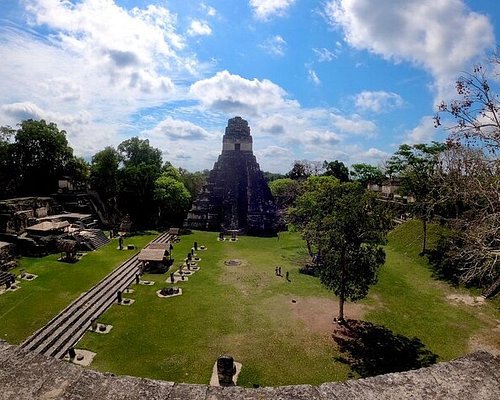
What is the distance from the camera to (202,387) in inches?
216

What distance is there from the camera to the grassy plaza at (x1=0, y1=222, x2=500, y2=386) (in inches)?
593

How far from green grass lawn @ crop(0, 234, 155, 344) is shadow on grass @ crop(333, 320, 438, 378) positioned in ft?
49.2

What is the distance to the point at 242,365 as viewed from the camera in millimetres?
14969

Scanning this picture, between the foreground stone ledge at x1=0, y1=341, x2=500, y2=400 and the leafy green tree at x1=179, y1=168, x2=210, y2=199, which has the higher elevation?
the leafy green tree at x1=179, y1=168, x2=210, y2=199

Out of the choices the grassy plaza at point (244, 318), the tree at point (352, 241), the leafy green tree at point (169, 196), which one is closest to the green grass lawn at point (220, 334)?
the grassy plaza at point (244, 318)

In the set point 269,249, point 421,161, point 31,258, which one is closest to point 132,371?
point 31,258

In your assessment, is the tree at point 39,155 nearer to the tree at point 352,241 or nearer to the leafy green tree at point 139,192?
the leafy green tree at point 139,192

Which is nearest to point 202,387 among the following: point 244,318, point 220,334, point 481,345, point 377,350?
point 220,334

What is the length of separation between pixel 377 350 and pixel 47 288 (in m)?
19.6

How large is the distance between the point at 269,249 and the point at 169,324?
18.5 meters

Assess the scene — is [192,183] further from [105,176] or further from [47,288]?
[47,288]

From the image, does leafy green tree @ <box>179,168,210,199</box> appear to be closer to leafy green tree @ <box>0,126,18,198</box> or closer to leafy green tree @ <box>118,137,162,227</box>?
leafy green tree @ <box>118,137,162,227</box>

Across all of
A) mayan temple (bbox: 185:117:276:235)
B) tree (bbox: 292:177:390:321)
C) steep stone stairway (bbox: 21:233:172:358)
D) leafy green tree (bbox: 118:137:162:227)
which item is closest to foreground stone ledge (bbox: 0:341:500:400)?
steep stone stairway (bbox: 21:233:172:358)

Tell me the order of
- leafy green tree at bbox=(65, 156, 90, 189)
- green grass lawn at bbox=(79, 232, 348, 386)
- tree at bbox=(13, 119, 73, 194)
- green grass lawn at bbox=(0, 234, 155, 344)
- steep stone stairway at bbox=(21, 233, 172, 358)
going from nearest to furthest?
1. green grass lawn at bbox=(79, 232, 348, 386)
2. steep stone stairway at bbox=(21, 233, 172, 358)
3. green grass lawn at bbox=(0, 234, 155, 344)
4. tree at bbox=(13, 119, 73, 194)
5. leafy green tree at bbox=(65, 156, 90, 189)
